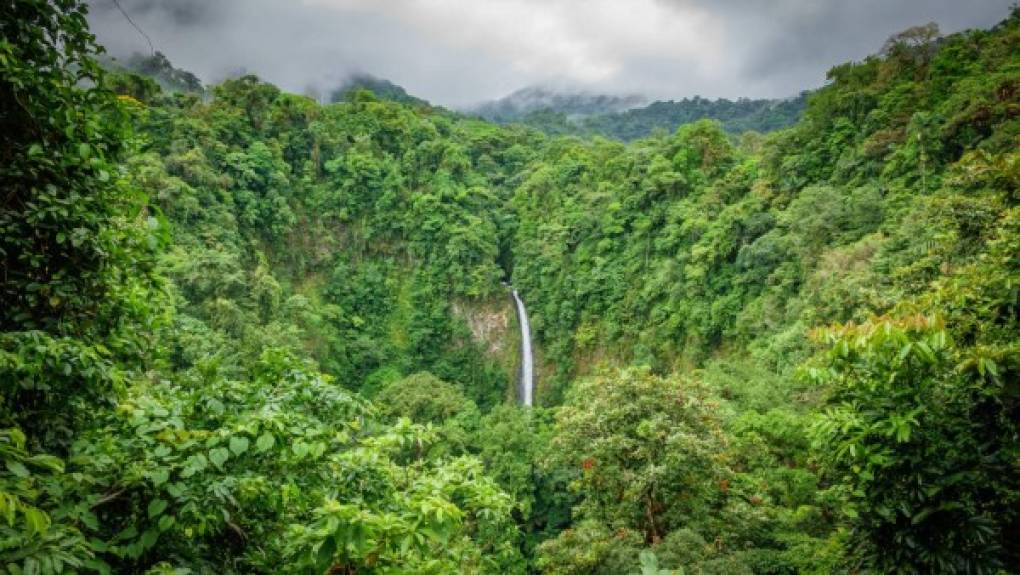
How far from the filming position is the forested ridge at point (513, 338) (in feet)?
8.94

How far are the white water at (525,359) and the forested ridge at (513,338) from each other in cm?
102

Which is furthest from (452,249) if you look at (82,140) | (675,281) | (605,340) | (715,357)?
(82,140)

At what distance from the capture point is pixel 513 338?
35.7 metres

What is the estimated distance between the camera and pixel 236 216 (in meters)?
31.8

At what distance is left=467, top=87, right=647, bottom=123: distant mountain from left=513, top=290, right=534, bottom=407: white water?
323 feet

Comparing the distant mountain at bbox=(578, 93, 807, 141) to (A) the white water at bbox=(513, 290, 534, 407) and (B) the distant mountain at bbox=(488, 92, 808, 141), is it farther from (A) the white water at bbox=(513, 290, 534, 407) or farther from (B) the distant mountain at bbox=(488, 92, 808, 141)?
(A) the white water at bbox=(513, 290, 534, 407)

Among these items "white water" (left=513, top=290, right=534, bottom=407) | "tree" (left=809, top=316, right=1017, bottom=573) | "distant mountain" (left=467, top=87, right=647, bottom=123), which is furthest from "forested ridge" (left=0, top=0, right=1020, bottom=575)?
"distant mountain" (left=467, top=87, right=647, bottom=123)

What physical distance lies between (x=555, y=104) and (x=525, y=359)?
418ft

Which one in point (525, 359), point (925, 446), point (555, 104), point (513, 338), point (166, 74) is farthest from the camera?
point (555, 104)

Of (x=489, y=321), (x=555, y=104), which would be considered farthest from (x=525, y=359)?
(x=555, y=104)

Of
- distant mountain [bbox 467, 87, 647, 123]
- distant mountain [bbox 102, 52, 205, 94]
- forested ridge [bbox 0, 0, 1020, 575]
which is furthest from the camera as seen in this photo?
distant mountain [bbox 467, 87, 647, 123]

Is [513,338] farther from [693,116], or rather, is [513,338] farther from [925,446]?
[693,116]

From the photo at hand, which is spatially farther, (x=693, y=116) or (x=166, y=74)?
(x=693, y=116)

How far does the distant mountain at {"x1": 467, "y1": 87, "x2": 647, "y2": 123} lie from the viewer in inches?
5197
